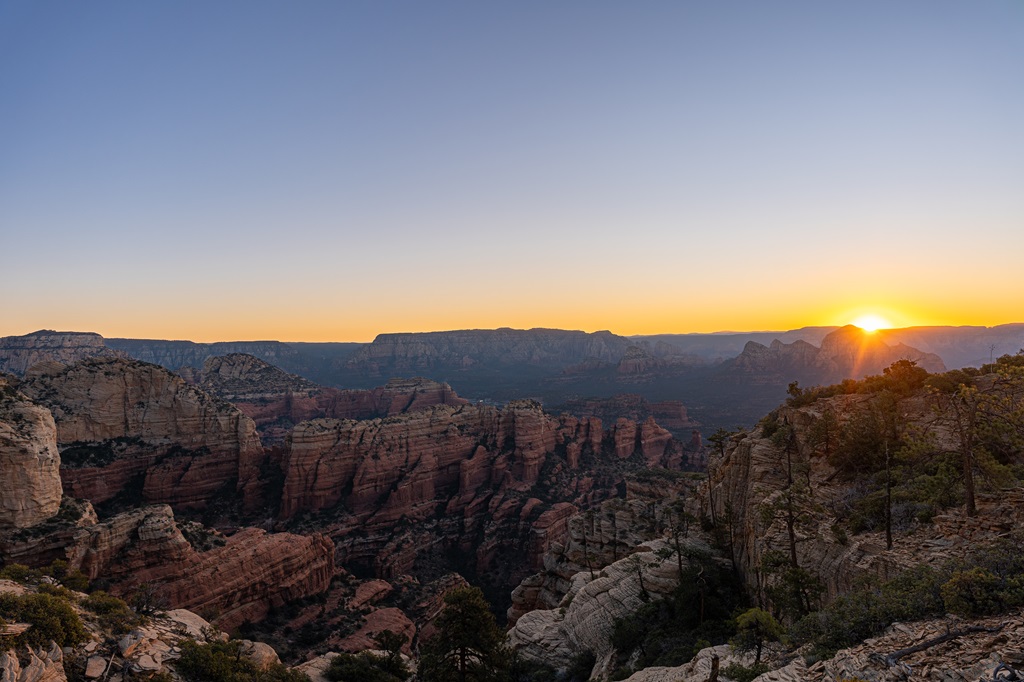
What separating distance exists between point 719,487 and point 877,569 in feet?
67.5

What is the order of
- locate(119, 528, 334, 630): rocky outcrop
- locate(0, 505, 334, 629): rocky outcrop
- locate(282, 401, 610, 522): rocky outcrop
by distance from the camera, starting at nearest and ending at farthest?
locate(0, 505, 334, 629): rocky outcrop, locate(119, 528, 334, 630): rocky outcrop, locate(282, 401, 610, 522): rocky outcrop

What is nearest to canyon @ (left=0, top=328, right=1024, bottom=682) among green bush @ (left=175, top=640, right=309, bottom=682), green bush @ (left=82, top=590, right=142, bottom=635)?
green bush @ (left=175, top=640, right=309, bottom=682)

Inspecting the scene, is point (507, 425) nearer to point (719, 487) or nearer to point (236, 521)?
point (236, 521)

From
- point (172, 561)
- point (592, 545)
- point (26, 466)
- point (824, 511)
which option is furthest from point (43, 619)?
point (592, 545)

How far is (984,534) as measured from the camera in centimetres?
1441

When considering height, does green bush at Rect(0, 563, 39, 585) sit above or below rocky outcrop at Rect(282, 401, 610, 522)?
above

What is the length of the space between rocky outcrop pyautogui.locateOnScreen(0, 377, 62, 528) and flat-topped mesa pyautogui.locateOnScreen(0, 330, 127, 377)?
124711 millimetres

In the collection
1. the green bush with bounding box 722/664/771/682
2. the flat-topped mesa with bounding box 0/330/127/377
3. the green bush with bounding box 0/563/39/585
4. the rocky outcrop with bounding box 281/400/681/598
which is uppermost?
the flat-topped mesa with bounding box 0/330/127/377

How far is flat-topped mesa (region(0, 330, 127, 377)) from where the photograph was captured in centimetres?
14612

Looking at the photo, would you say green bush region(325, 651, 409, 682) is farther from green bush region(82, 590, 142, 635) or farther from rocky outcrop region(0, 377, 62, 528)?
rocky outcrop region(0, 377, 62, 528)

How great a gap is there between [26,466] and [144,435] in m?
39.2

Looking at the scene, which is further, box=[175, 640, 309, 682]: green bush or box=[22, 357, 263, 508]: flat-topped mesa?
box=[22, 357, 263, 508]: flat-topped mesa

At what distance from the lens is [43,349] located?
152750 millimetres

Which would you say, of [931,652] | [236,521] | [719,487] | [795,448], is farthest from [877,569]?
[236,521]
